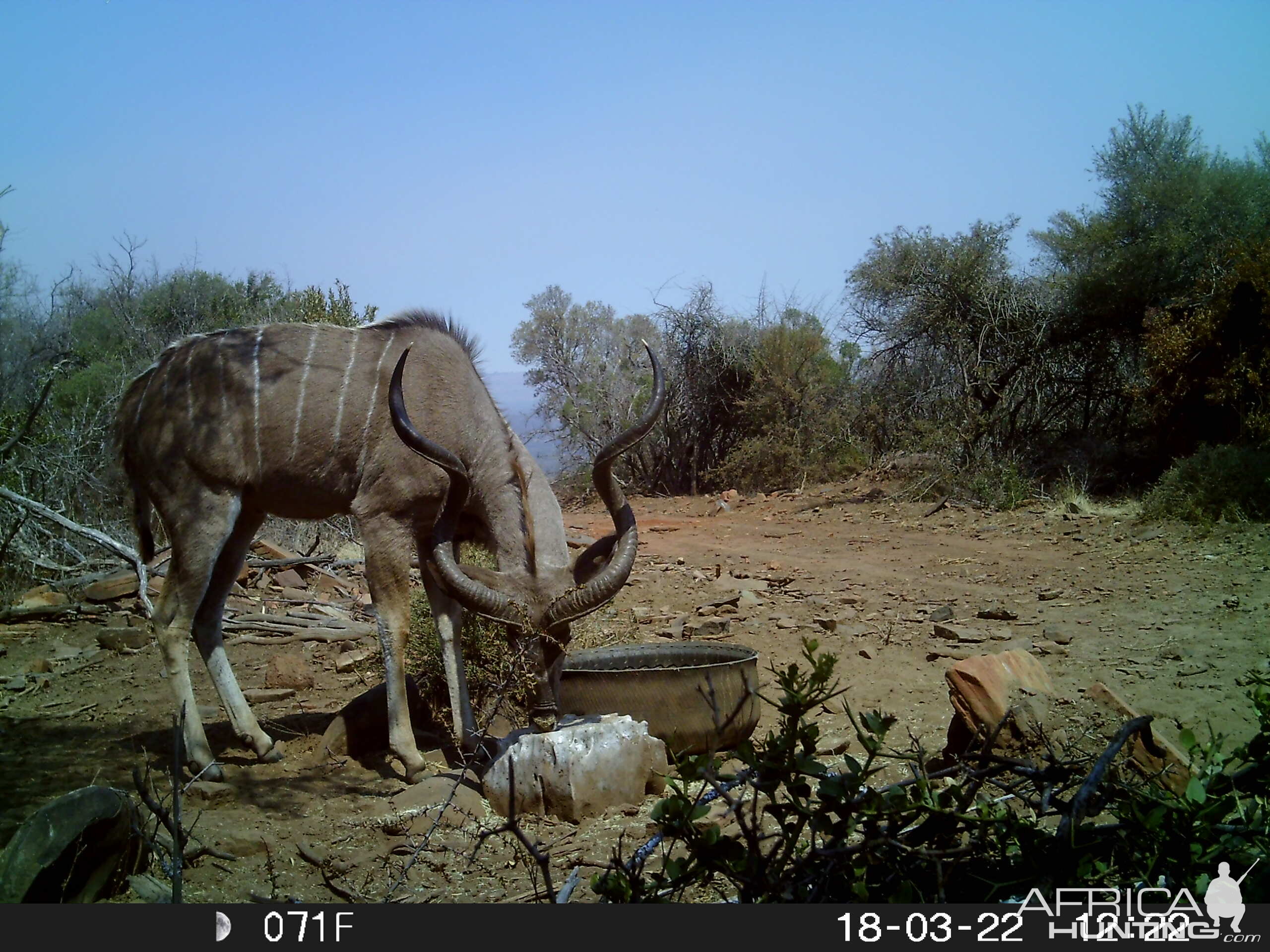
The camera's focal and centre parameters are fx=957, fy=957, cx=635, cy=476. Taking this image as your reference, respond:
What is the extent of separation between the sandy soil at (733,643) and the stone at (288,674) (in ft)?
0.45

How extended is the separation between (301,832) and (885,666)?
3.75m

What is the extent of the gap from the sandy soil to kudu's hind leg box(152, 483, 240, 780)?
0.45 metres

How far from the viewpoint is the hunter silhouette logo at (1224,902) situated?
1.91 m

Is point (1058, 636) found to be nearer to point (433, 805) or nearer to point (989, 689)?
point (989, 689)

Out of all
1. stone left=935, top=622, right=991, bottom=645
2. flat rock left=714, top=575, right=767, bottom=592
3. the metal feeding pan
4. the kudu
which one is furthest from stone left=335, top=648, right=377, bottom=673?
stone left=935, top=622, right=991, bottom=645

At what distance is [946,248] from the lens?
15344 mm

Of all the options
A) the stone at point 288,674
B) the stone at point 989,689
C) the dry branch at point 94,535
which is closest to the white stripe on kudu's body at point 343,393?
the dry branch at point 94,535

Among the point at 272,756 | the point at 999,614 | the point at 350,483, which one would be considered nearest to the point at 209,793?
the point at 272,756

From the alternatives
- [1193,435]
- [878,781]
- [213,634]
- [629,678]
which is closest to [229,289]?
[213,634]

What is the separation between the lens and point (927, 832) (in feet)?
7.29

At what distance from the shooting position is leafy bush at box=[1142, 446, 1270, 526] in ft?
29.9

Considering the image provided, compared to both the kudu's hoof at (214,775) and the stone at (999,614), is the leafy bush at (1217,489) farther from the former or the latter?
the kudu's hoof at (214,775)

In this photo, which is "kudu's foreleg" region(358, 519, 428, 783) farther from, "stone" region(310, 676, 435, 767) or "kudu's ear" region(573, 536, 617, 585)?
"kudu's ear" region(573, 536, 617, 585)

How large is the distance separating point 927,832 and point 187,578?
4380mm
